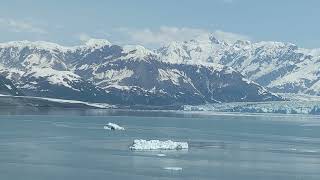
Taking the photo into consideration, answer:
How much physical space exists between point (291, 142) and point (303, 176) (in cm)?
6927

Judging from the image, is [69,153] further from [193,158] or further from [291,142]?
[291,142]

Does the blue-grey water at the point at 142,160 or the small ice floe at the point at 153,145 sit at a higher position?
the small ice floe at the point at 153,145

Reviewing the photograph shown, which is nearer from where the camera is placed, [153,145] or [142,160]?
[142,160]

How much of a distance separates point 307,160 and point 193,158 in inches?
735

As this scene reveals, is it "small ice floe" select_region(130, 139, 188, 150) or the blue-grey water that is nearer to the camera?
the blue-grey water

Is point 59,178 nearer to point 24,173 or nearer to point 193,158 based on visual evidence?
point 24,173

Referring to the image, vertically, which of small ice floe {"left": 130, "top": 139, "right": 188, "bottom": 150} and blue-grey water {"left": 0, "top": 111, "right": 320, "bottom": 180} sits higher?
small ice floe {"left": 130, "top": 139, "right": 188, "bottom": 150}

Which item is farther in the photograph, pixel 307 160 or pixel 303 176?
pixel 307 160

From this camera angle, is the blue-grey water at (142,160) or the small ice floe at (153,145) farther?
the small ice floe at (153,145)

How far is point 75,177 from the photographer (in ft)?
273

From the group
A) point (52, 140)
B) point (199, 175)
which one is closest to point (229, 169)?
point (199, 175)

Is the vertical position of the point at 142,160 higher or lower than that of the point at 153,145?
lower

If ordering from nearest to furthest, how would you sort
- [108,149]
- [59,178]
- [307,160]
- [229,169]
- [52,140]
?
[59,178]
[229,169]
[307,160]
[108,149]
[52,140]

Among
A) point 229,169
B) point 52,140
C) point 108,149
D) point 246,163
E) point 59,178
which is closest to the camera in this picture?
point 59,178
